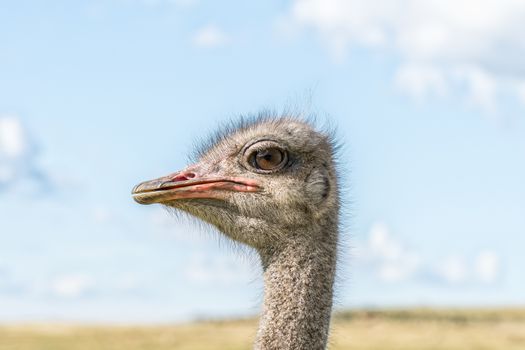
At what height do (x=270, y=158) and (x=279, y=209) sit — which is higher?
(x=270, y=158)

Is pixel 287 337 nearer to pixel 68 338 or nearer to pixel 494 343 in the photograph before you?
pixel 494 343

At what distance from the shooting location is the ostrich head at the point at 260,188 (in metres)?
5.40

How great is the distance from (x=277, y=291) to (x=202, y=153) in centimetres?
102

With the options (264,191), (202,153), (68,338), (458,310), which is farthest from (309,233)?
(458,310)

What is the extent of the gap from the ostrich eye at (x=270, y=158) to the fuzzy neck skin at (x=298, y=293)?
39cm

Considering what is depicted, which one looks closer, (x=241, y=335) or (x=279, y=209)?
(x=279, y=209)

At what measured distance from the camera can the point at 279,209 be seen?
213 inches

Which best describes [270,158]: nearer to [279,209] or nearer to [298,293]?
[279,209]

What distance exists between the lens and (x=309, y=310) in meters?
5.28

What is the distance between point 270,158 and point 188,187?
457mm

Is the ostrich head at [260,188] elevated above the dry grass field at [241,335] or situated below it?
below

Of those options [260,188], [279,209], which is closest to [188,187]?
[260,188]

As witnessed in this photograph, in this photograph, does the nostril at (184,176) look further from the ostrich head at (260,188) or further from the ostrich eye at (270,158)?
the ostrich eye at (270,158)

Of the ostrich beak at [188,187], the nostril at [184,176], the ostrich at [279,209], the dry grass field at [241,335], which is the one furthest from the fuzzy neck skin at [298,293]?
the dry grass field at [241,335]
